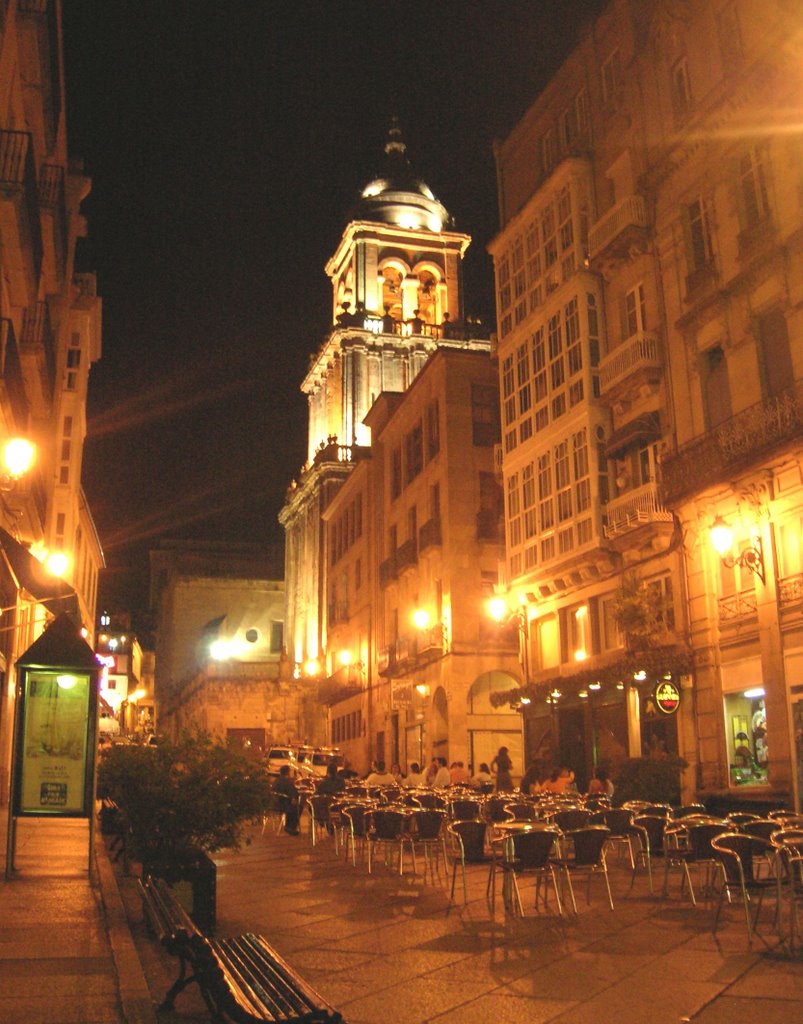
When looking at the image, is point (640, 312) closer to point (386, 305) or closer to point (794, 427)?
point (794, 427)

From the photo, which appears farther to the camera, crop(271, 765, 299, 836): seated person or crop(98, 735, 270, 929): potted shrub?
crop(271, 765, 299, 836): seated person

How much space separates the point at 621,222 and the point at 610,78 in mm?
5444

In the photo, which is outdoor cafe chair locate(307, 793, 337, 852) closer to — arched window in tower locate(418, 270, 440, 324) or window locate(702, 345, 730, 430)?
window locate(702, 345, 730, 430)

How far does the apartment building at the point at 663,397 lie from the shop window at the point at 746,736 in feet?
0.16

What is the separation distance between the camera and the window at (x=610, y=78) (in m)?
28.5

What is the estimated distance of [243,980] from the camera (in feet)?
16.6

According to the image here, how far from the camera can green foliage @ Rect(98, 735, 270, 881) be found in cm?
944

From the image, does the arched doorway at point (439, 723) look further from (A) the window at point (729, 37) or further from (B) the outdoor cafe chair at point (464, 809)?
(A) the window at point (729, 37)

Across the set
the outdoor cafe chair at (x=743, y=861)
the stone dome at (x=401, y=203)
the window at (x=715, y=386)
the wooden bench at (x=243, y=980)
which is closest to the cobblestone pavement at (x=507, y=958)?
the outdoor cafe chair at (x=743, y=861)

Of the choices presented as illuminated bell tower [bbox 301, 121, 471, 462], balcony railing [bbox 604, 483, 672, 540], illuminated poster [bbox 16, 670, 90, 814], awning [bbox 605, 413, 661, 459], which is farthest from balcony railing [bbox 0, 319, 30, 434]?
illuminated bell tower [bbox 301, 121, 471, 462]

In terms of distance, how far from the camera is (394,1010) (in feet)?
21.6

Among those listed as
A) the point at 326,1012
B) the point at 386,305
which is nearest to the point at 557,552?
the point at 326,1012

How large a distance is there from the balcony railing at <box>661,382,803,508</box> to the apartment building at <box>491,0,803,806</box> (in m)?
0.05

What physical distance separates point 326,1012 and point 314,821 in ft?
51.6
